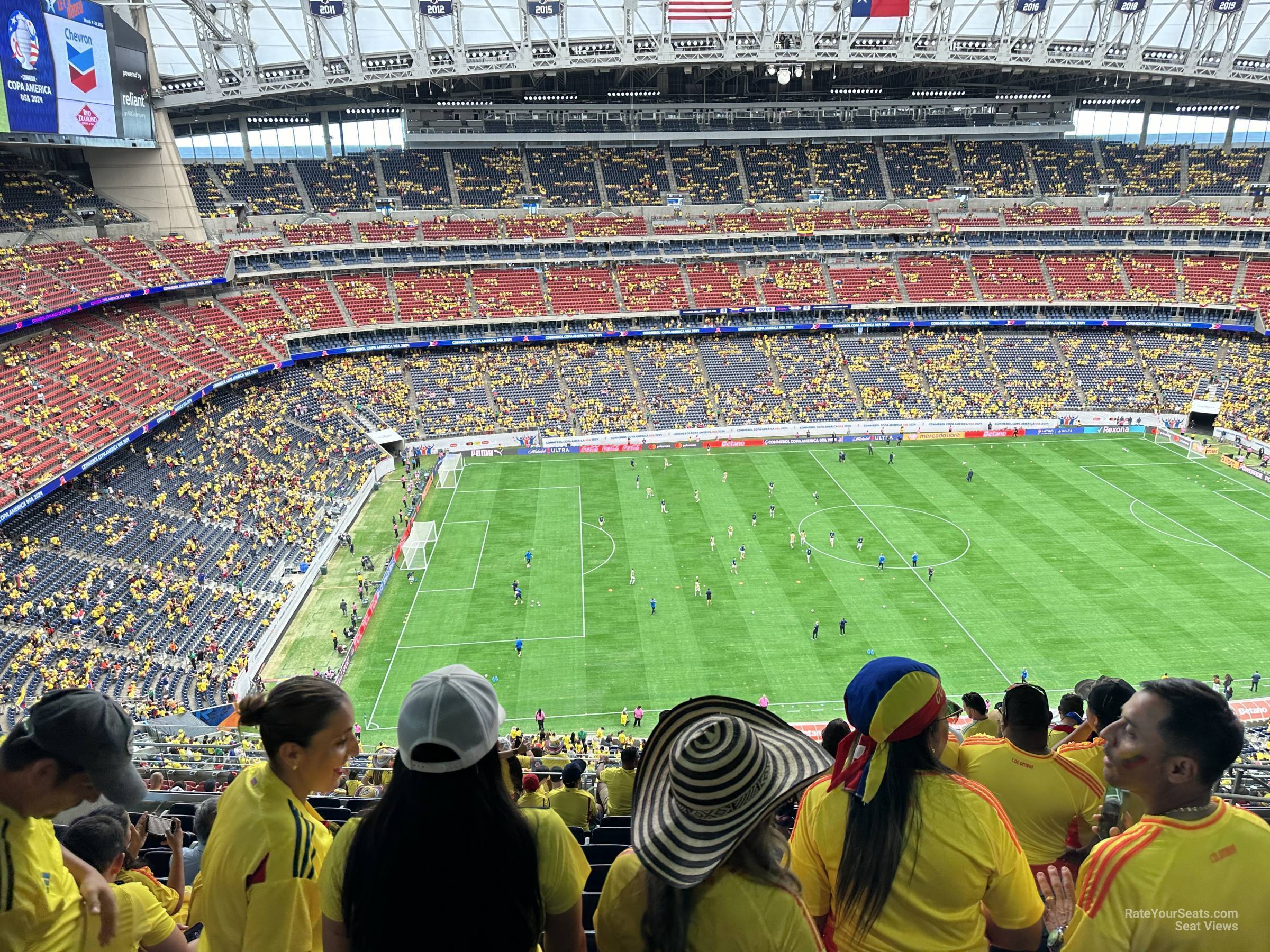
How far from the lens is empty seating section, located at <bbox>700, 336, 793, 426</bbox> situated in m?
59.0

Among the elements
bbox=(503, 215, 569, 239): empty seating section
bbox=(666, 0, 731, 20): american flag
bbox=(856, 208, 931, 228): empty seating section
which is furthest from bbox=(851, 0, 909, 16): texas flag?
bbox=(503, 215, 569, 239): empty seating section

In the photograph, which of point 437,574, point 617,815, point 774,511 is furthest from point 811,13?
point 617,815

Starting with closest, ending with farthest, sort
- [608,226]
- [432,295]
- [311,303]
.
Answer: [311,303]
[432,295]
[608,226]

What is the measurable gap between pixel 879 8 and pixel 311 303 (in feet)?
151

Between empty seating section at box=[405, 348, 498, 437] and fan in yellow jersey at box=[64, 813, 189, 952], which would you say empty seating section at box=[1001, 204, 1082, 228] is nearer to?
empty seating section at box=[405, 348, 498, 437]

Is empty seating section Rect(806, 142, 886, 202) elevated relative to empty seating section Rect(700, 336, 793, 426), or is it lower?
elevated

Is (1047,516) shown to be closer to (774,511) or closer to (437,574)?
(774,511)

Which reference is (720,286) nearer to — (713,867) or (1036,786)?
(1036,786)

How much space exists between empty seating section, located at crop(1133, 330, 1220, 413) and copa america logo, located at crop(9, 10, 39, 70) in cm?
7262

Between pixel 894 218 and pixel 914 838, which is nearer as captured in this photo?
pixel 914 838

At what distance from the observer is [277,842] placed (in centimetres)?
405

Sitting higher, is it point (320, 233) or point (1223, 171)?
point (1223, 171)

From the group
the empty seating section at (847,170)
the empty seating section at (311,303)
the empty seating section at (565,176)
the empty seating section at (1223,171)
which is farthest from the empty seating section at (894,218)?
the empty seating section at (311,303)

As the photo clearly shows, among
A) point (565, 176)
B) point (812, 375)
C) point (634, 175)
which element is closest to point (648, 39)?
point (634, 175)
